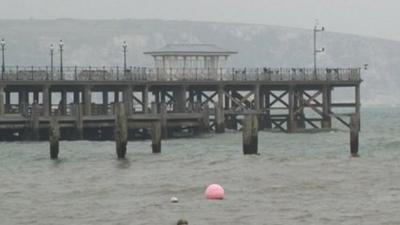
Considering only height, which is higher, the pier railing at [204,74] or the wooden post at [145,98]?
the pier railing at [204,74]

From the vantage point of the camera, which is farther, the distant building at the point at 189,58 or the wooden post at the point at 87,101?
the distant building at the point at 189,58

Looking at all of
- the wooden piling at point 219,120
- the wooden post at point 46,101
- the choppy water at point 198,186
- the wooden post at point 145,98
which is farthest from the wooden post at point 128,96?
the choppy water at point 198,186

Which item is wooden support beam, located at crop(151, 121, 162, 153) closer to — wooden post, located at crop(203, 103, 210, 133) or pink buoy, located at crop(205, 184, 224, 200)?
pink buoy, located at crop(205, 184, 224, 200)

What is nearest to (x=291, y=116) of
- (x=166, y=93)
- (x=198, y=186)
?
(x=166, y=93)

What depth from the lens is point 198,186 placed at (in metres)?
61.4

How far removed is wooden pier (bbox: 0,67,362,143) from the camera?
103m

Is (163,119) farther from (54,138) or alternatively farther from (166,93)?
(54,138)

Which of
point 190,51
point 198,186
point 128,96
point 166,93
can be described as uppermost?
point 190,51

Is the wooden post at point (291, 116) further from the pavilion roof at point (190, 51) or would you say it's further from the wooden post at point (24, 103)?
the wooden post at point (24, 103)

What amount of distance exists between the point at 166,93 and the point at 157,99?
13.5 ft

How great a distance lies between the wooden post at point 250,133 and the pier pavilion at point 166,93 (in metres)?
24.2

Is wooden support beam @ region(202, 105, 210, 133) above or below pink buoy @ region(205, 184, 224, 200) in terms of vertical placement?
above

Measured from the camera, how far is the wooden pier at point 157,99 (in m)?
103

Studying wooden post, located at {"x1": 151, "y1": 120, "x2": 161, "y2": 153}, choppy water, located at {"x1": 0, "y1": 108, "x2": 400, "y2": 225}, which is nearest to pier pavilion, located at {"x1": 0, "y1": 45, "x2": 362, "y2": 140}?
choppy water, located at {"x1": 0, "y1": 108, "x2": 400, "y2": 225}
